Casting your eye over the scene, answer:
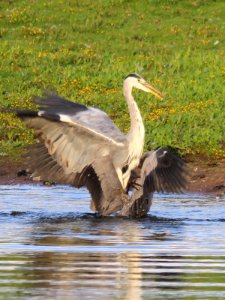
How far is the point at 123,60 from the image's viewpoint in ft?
59.8

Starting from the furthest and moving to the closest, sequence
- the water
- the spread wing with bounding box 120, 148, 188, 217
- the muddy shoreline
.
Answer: the muddy shoreline → the spread wing with bounding box 120, 148, 188, 217 → the water

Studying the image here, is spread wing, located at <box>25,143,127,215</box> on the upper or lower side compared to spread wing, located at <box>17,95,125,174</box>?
lower

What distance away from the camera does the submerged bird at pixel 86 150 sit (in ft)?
35.4

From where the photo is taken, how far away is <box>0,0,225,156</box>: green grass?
48.7 feet

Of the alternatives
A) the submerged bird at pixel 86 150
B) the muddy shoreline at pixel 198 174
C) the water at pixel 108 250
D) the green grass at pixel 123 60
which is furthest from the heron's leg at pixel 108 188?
the green grass at pixel 123 60

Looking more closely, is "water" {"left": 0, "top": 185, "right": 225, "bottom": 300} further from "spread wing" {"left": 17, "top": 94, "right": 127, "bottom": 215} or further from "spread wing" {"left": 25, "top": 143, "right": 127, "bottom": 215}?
"spread wing" {"left": 17, "top": 94, "right": 127, "bottom": 215}

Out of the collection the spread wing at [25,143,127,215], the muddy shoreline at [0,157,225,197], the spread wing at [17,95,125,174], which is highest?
the spread wing at [17,95,125,174]

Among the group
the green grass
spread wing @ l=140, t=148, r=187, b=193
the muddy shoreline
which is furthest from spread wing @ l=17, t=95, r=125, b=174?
the green grass

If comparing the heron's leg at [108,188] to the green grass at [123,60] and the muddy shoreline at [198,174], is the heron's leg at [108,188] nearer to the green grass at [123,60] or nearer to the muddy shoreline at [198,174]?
the muddy shoreline at [198,174]

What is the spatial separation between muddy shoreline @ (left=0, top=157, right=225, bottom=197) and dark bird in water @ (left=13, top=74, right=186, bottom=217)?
5.55 ft

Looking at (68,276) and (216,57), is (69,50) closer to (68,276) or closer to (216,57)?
(216,57)

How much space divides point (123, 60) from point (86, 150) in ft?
24.4

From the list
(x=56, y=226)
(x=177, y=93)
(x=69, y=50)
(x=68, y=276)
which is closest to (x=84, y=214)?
(x=56, y=226)

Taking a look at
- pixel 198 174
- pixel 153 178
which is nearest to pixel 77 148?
pixel 153 178
